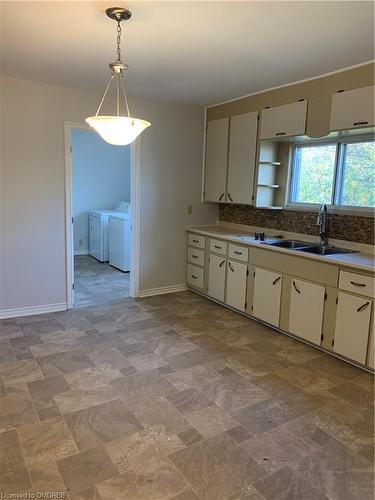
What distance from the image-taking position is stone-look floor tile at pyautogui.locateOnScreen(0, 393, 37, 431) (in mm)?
2236

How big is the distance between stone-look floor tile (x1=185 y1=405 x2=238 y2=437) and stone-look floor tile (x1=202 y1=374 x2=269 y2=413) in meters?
0.08

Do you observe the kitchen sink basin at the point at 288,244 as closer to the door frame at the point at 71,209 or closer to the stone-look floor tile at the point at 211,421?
the door frame at the point at 71,209

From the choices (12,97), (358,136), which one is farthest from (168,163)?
(358,136)

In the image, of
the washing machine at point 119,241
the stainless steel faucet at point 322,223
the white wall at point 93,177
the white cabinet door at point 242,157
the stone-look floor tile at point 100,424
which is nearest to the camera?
the stone-look floor tile at point 100,424

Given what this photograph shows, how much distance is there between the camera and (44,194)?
154 inches

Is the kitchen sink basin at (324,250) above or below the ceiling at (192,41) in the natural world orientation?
below

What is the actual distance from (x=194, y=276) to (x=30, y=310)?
6.66ft

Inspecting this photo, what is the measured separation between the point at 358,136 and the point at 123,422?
3.12 meters

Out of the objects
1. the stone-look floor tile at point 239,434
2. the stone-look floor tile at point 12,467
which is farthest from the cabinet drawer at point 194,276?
the stone-look floor tile at point 12,467

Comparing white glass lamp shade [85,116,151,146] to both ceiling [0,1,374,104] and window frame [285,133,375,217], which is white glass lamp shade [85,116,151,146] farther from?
window frame [285,133,375,217]

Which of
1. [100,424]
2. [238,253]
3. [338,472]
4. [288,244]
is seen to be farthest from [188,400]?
[288,244]

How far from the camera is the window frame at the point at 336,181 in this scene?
343cm

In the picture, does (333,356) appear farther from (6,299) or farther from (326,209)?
(6,299)

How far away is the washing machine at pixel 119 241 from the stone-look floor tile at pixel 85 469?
12.9 ft
